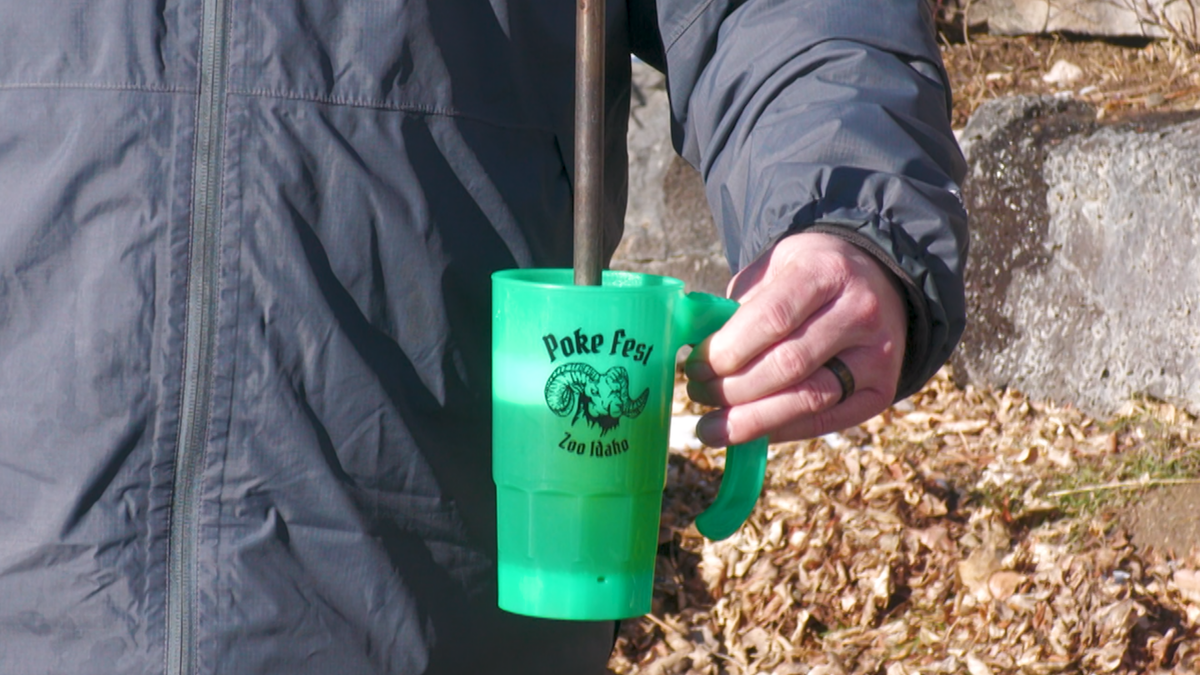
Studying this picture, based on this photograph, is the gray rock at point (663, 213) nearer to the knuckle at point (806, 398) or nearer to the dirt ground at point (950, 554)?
the dirt ground at point (950, 554)

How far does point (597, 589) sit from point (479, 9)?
66 centimetres

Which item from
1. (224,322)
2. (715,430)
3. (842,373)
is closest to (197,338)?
(224,322)

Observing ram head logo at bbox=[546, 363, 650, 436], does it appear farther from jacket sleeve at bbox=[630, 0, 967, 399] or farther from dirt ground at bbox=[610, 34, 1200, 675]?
dirt ground at bbox=[610, 34, 1200, 675]

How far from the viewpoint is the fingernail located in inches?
44.8

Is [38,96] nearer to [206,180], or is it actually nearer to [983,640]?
[206,180]

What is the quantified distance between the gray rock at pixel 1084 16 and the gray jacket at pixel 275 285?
4041mm

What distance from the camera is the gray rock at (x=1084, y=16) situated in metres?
4.79

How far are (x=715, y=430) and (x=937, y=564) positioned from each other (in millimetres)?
A: 2491

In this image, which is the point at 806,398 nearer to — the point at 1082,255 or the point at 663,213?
the point at 1082,255

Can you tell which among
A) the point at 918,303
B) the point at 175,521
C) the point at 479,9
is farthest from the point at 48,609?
the point at 918,303

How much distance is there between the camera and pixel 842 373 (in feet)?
3.85

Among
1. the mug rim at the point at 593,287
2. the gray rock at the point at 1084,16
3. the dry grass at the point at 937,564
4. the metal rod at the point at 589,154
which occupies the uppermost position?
the gray rock at the point at 1084,16

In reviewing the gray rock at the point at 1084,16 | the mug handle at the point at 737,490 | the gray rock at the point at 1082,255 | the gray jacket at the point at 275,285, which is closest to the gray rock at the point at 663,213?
the gray rock at the point at 1082,255

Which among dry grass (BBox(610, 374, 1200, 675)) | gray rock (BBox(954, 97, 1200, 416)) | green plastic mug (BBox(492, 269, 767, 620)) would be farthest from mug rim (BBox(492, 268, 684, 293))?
gray rock (BBox(954, 97, 1200, 416))
